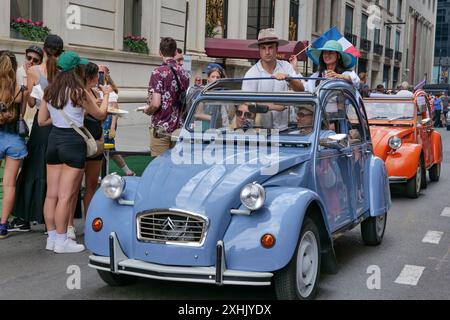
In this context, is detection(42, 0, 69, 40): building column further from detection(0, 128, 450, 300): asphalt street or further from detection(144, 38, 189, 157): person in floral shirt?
detection(144, 38, 189, 157): person in floral shirt

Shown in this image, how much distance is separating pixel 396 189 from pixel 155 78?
18.4 feet

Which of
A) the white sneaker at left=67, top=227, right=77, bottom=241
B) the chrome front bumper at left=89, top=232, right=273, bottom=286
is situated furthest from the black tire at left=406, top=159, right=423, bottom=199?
the chrome front bumper at left=89, top=232, right=273, bottom=286

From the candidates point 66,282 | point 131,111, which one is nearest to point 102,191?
point 66,282

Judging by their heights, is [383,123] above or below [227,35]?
below

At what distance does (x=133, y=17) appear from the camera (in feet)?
66.8

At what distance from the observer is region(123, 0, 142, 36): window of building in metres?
20.1

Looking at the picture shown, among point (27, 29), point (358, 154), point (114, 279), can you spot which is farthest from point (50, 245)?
point (27, 29)

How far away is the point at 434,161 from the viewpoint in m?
12.2

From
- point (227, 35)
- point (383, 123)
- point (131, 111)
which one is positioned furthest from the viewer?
point (227, 35)

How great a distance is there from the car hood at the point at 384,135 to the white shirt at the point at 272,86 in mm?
3699

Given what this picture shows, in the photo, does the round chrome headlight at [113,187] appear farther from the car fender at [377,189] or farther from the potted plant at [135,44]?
the potted plant at [135,44]

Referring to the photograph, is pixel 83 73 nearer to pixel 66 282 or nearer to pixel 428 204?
pixel 66 282

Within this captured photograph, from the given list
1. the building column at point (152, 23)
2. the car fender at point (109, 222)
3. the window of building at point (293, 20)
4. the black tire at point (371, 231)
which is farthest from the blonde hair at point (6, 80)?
the window of building at point (293, 20)

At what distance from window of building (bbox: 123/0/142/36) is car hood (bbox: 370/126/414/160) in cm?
1106
